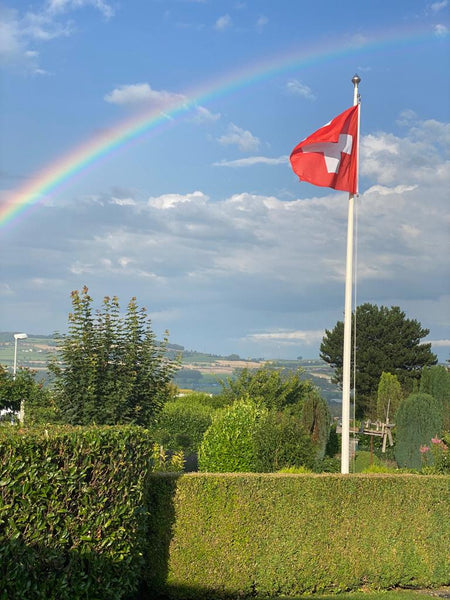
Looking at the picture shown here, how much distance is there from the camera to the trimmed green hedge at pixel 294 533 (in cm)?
921

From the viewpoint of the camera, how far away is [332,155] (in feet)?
39.0

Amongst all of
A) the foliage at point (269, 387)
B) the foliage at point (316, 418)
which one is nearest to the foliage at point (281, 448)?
the foliage at point (316, 418)

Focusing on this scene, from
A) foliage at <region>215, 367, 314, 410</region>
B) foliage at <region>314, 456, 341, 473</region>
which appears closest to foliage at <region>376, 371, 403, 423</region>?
foliage at <region>215, 367, 314, 410</region>

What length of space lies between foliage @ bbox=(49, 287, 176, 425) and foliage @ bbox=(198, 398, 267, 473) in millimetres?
1680

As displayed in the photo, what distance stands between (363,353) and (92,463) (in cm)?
5044

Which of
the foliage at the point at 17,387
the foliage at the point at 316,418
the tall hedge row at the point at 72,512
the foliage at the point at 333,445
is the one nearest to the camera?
A: the tall hedge row at the point at 72,512

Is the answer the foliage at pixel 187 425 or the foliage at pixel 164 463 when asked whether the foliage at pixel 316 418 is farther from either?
the foliage at pixel 164 463

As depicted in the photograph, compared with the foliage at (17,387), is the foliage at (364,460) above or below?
below

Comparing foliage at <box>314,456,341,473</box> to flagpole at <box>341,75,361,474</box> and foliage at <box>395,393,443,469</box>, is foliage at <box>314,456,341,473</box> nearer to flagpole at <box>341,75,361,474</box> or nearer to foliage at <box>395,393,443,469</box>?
flagpole at <box>341,75,361,474</box>

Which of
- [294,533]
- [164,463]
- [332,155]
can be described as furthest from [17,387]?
[294,533]

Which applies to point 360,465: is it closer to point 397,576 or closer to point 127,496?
point 397,576

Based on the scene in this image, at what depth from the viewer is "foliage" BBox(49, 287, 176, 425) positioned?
43.9 feet

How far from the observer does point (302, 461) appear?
14.3 m

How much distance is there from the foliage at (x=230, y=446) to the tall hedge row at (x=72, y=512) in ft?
20.9
